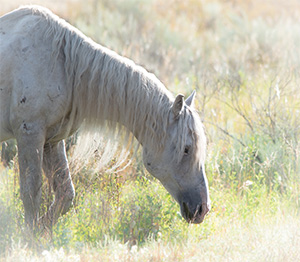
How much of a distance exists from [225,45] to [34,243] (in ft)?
32.3

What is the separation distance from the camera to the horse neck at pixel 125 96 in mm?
3982

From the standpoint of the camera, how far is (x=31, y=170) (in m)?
4.05

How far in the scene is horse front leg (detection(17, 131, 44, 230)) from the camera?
3979 millimetres

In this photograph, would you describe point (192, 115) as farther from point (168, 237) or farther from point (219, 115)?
point (219, 115)

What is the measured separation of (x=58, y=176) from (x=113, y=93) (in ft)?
3.26

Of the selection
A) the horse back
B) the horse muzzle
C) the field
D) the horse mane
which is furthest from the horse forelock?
the horse back

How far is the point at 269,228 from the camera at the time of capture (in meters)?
4.21

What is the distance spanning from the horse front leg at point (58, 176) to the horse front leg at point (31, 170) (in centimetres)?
19

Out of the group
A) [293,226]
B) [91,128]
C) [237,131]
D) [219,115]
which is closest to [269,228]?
[293,226]

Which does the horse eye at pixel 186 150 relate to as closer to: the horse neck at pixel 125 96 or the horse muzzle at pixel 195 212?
the horse neck at pixel 125 96

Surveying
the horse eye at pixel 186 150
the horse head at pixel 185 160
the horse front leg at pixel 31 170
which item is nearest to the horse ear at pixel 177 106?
the horse head at pixel 185 160

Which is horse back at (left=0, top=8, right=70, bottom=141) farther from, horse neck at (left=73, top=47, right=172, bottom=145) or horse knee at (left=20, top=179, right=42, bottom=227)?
horse knee at (left=20, top=179, right=42, bottom=227)

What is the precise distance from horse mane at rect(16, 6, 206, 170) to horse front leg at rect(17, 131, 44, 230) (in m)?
0.32

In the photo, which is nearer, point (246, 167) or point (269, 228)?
point (269, 228)
